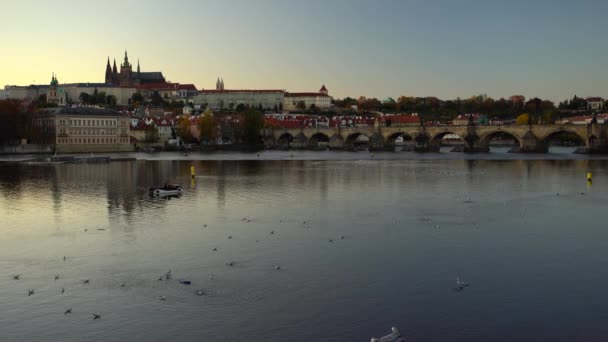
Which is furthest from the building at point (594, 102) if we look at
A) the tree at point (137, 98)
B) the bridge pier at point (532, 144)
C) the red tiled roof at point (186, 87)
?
the tree at point (137, 98)

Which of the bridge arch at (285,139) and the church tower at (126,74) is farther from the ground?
the church tower at (126,74)

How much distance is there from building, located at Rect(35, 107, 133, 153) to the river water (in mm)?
51934

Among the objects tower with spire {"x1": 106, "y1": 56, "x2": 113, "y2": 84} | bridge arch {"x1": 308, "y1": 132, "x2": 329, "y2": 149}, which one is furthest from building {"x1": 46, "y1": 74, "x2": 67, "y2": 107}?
bridge arch {"x1": 308, "y1": 132, "x2": 329, "y2": 149}

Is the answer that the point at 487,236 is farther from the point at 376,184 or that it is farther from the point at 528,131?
the point at 528,131

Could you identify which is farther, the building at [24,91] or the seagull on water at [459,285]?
the building at [24,91]

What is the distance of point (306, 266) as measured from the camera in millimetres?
14648

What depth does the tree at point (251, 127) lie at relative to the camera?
95625mm

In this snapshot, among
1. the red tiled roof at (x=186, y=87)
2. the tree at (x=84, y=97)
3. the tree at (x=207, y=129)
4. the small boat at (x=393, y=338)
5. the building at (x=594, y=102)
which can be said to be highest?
the red tiled roof at (x=186, y=87)

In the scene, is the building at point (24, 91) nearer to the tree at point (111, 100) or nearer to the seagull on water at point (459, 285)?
the tree at point (111, 100)

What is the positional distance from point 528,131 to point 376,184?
4681cm

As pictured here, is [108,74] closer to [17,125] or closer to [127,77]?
[127,77]

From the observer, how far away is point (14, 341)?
10031mm

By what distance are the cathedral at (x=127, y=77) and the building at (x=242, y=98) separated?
63.4ft

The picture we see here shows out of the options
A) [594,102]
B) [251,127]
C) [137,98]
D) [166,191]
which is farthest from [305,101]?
[166,191]
